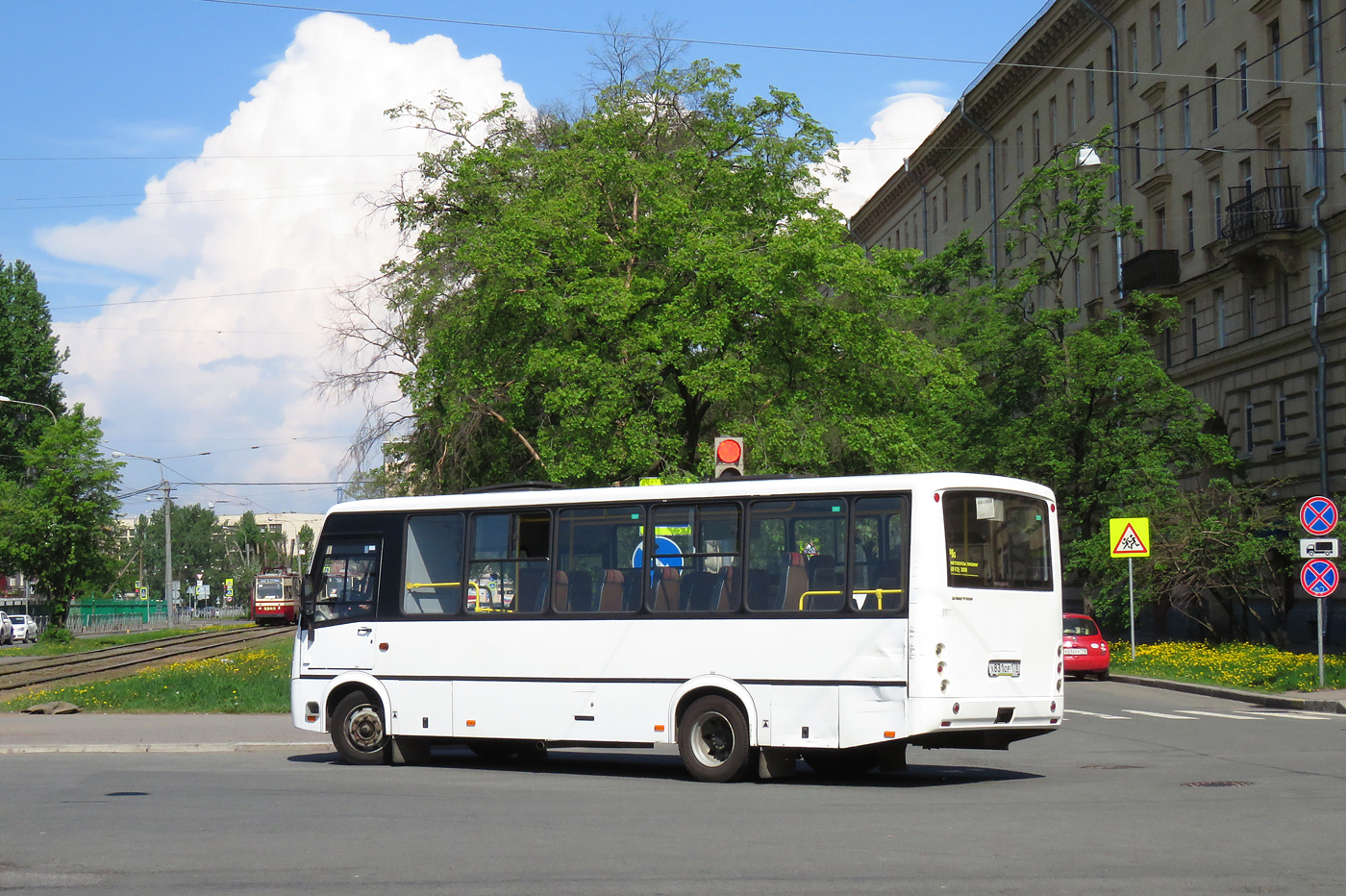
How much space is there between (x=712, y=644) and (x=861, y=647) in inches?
56.8

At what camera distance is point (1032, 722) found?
13.2 meters

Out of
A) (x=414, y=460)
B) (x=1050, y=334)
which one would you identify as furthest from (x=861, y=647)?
(x=1050, y=334)

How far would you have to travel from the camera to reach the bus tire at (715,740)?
43.7ft

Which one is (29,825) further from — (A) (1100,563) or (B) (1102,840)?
(A) (1100,563)

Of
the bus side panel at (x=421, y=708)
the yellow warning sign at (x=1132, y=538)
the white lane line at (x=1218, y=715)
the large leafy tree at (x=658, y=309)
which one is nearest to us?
the bus side panel at (x=421, y=708)

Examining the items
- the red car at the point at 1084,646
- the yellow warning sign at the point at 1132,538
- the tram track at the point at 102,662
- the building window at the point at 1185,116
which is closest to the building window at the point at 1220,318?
the building window at the point at 1185,116

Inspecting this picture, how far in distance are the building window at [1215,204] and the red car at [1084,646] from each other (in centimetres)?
1897

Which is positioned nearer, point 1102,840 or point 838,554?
point 1102,840

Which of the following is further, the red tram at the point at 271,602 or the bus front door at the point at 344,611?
the red tram at the point at 271,602

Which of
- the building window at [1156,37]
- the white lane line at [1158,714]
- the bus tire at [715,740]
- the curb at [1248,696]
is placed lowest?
the white lane line at [1158,714]

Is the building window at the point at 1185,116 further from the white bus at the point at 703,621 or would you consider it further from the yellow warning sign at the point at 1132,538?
the white bus at the point at 703,621

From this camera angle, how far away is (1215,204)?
45.8 m

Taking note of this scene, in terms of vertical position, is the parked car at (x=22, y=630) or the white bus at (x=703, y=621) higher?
the white bus at (x=703, y=621)

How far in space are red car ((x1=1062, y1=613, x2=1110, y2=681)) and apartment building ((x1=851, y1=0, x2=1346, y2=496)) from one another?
10.1 metres
